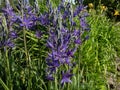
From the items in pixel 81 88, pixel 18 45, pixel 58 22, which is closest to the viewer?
pixel 58 22

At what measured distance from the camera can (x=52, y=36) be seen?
3.21 m

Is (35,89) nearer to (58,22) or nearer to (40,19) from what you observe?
(40,19)

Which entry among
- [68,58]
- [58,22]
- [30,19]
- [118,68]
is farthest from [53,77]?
[118,68]

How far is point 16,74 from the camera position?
163 inches

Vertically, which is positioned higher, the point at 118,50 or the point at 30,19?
the point at 30,19

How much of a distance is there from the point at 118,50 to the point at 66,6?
3109 mm

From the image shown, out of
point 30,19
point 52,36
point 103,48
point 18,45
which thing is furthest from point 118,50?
point 52,36

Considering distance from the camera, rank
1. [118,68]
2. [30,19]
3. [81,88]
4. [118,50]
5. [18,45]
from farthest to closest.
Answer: [118,50], [118,68], [18,45], [81,88], [30,19]

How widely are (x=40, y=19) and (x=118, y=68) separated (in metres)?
2.58

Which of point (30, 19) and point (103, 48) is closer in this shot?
point (30, 19)

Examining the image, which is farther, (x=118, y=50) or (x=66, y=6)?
(x=118, y=50)

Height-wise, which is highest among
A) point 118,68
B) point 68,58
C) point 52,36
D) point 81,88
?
point 52,36

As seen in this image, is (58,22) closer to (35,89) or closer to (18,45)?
A: (35,89)

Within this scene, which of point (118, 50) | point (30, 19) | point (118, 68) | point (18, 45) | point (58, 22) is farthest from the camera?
point (118, 50)
